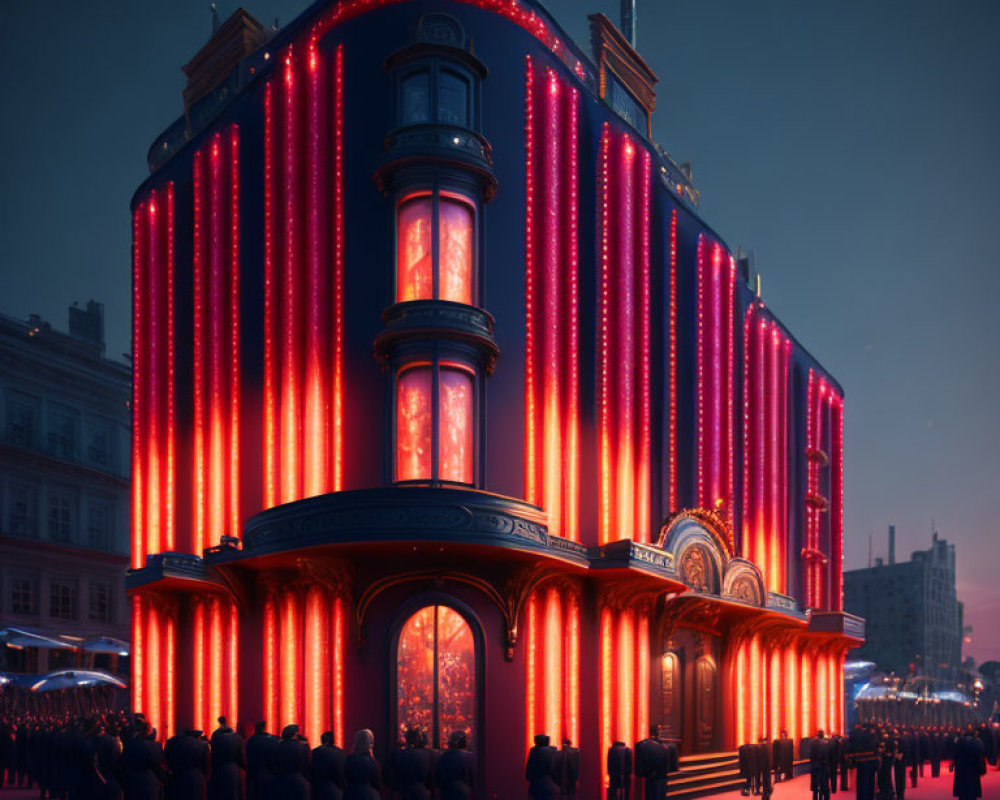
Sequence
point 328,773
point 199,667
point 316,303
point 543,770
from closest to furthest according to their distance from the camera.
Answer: point 328,773 → point 543,770 → point 316,303 → point 199,667

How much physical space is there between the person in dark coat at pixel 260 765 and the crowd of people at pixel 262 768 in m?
0.02

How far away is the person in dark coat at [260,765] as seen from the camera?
59.2 feet

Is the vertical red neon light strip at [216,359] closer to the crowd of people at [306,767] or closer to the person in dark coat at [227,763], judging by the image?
the crowd of people at [306,767]

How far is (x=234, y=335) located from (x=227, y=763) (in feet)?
39.0

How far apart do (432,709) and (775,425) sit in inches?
838

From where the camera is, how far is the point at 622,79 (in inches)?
1251

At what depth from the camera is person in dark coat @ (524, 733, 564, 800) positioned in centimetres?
1891

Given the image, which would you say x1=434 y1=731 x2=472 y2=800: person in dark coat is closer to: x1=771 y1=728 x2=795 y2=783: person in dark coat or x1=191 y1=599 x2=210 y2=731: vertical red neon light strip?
x1=191 y1=599 x2=210 y2=731: vertical red neon light strip

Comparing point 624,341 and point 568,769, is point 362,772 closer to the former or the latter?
point 568,769

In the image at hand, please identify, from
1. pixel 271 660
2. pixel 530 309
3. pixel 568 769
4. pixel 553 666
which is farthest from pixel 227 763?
pixel 530 309

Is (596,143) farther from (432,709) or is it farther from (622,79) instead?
(432,709)

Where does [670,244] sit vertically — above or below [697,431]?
above

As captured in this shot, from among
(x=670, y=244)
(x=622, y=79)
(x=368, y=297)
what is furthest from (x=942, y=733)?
(x=368, y=297)

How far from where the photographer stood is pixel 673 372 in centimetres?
3078
